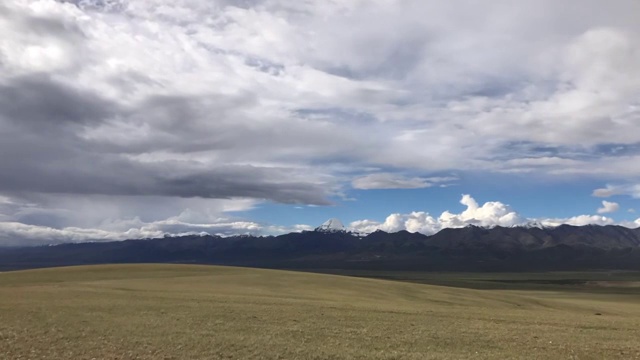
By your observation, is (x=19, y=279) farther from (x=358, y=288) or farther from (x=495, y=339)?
(x=495, y=339)

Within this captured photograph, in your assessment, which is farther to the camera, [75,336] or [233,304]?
[233,304]

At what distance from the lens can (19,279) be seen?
2320 inches

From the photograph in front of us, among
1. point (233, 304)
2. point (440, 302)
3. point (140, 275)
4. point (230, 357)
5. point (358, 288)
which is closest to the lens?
point (230, 357)

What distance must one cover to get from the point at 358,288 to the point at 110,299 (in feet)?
91.7

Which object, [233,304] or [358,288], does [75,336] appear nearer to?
[233,304]

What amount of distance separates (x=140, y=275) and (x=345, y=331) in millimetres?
48912

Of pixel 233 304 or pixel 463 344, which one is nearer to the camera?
pixel 463 344

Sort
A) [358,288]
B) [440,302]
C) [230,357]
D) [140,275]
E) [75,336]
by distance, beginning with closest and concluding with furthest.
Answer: [230,357] < [75,336] < [440,302] < [358,288] < [140,275]

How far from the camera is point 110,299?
36.6 m

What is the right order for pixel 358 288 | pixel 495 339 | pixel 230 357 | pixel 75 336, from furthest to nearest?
1. pixel 358 288
2. pixel 495 339
3. pixel 75 336
4. pixel 230 357

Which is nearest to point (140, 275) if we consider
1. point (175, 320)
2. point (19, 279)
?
point (19, 279)

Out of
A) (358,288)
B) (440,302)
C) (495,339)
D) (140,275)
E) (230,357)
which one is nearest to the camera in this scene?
(230,357)

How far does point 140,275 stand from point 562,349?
56447mm

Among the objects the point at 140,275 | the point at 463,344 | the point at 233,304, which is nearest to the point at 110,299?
the point at 233,304
